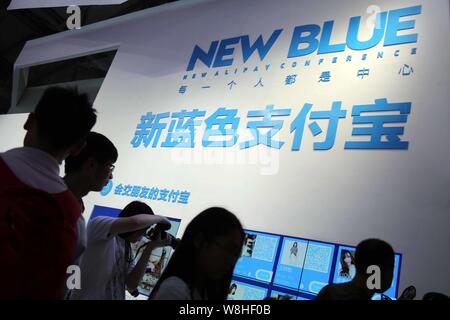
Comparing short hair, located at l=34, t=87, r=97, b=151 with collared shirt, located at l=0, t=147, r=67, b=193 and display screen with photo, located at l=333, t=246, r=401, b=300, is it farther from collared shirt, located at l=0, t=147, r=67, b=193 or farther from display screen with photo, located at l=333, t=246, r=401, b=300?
display screen with photo, located at l=333, t=246, r=401, b=300

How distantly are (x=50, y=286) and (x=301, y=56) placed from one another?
219 cm

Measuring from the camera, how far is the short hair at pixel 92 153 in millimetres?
1213

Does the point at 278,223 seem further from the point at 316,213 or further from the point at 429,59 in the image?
the point at 429,59

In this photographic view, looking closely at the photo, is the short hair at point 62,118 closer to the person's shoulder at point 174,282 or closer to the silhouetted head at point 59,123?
the silhouetted head at point 59,123

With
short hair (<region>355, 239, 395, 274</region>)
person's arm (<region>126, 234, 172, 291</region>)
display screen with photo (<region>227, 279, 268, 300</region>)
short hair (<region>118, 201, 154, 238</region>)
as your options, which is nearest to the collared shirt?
person's arm (<region>126, 234, 172, 291</region>)

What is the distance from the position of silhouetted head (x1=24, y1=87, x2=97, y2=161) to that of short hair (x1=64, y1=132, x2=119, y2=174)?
286 mm

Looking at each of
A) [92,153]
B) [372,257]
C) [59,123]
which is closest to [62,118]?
[59,123]

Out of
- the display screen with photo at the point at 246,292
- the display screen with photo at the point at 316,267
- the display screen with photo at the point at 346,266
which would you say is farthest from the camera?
the display screen with photo at the point at 246,292

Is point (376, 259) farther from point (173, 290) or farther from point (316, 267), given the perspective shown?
point (173, 290)

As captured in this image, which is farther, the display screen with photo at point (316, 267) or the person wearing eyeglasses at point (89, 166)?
the display screen with photo at point (316, 267)

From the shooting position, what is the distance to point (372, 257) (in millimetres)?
1282

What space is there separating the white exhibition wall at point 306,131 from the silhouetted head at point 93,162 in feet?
4.04

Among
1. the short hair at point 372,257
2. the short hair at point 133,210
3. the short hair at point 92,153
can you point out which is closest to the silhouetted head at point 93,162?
the short hair at point 92,153

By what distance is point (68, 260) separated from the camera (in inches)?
32.0
